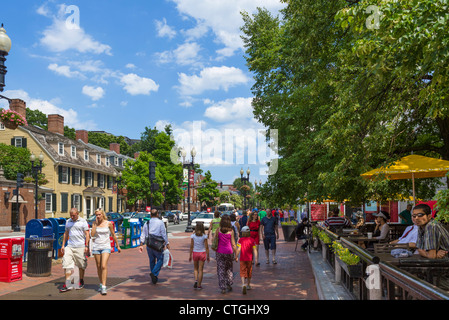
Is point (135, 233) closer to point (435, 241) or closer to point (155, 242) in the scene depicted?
point (155, 242)

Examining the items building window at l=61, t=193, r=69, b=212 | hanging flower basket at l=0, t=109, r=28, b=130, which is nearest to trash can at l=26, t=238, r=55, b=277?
hanging flower basket at l=0, t=109, r=28, b=130

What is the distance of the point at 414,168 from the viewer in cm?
960

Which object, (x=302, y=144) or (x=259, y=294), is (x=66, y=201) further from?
(x=259, y=294)

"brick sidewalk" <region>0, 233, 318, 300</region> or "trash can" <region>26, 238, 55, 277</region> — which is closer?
"brick sidewalk" <region>0, 233, 318, 300</region>

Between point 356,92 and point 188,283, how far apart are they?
596 cm

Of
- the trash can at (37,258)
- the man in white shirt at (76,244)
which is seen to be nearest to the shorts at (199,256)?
the man in white shirt at (76,244)

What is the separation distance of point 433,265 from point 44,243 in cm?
918

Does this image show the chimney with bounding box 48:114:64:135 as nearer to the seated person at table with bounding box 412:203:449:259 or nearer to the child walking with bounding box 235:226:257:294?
the child walking with bounding box 235:226:257:294

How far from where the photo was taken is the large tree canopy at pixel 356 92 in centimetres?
505

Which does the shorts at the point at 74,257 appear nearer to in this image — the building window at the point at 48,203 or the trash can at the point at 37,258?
the trash can at the point at 37,258

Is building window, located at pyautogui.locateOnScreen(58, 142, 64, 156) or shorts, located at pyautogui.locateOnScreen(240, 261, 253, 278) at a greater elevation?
building window, located at pyautogui.locateOnScreen(58, 142, 64, 156)

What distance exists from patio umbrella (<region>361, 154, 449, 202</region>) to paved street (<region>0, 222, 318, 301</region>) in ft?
10.5

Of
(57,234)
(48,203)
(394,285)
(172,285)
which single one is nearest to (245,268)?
(172,285)

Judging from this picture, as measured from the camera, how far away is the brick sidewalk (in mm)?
8227
